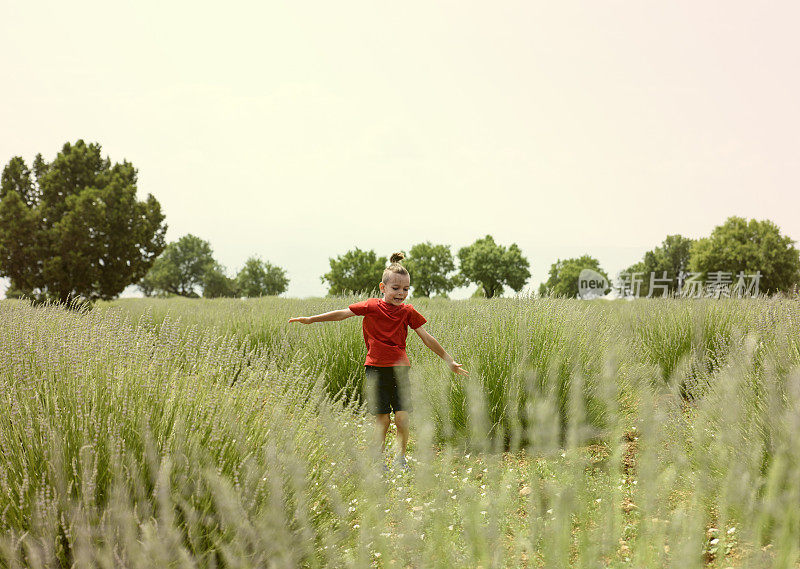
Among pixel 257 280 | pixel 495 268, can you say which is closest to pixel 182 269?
pixel 257 280

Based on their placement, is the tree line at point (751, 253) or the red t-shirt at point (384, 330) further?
the tree line at point (751, 253)

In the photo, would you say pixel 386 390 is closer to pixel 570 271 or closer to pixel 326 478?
pixel 326 478

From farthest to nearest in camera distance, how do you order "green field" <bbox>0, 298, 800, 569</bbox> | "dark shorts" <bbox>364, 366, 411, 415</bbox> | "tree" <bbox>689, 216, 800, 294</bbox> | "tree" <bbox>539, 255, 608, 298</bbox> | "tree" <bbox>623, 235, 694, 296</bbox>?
1. "tree" <bbox>539, 255, 608, 298</bbox>
2. "tree" <bbox>623, 235, 694, 296</bbox>
3. "tree" <bbox>689, 216, 800, 294</bbox>
4. "dark shorts" <bbox>364, 366, 411, 415</bbox>
5. "green field" <bbox>0, 298, 800, 569</bbox>

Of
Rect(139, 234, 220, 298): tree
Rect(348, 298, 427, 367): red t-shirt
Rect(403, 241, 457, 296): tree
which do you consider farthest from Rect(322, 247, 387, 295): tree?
Rect(348, 298, 427, 367): red t-shirt

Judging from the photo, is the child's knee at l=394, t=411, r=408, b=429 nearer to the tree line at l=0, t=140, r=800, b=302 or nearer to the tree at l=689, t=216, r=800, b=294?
the tree line at l=0, t=140, r=800, b=302

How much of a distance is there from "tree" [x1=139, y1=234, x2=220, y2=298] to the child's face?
59750 millimetres

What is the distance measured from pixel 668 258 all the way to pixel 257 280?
49.4m

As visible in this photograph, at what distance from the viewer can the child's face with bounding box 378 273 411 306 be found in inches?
181

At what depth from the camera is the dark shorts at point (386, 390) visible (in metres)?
4.60

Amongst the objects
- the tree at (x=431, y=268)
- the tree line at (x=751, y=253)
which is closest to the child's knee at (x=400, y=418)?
the tree line at (x=751, y=253)

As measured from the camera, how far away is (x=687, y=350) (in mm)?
7410

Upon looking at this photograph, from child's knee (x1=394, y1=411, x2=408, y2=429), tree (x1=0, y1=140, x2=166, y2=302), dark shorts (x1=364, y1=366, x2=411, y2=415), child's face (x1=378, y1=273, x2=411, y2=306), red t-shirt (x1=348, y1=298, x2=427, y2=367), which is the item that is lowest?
child's knee (x1=394, y1=411, x2=408, y2=429)

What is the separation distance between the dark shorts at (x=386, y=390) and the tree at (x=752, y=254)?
42862 millimetres

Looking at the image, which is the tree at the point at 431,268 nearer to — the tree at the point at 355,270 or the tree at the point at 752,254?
the tree at the point at 355,270
